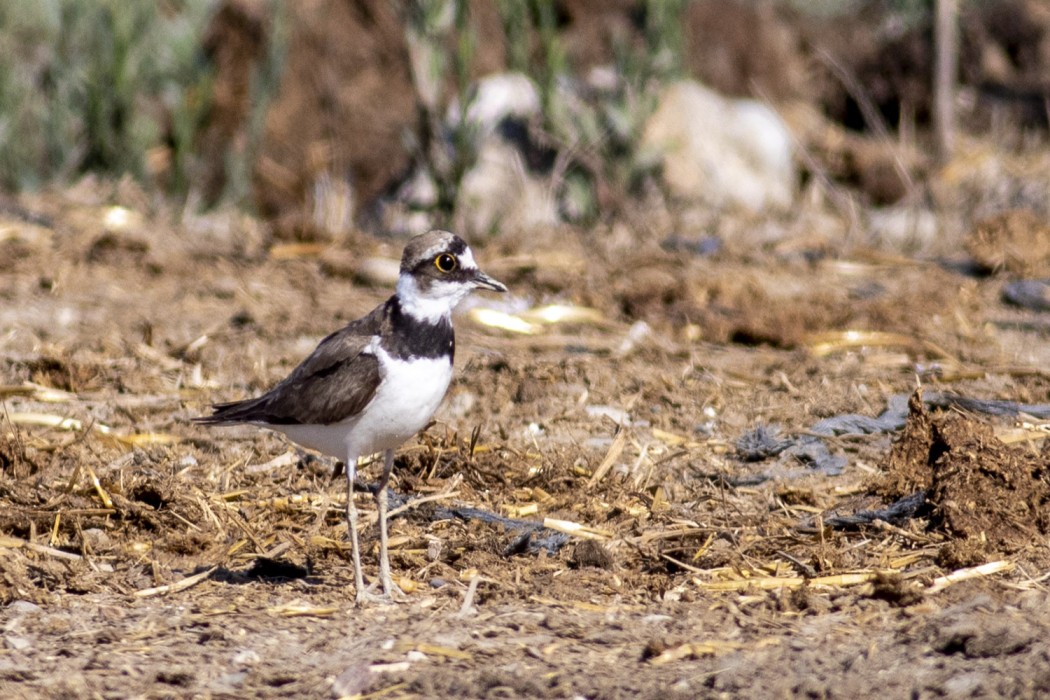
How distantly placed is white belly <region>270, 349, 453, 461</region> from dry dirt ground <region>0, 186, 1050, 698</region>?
1.58 feet

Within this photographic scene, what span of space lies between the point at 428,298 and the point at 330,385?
458 millimetres

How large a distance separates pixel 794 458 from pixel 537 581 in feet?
4.96

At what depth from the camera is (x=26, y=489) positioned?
17.5ft

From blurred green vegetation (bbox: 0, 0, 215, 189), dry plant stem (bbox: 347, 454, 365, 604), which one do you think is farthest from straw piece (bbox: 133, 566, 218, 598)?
blurred green vegetation (bbox: 0, 0, 215, 189)

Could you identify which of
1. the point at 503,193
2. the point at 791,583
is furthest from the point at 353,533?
the point at 503,193

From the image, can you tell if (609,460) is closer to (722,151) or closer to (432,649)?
(432,649)

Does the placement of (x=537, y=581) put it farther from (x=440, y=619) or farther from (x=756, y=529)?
(x=756, y=529)

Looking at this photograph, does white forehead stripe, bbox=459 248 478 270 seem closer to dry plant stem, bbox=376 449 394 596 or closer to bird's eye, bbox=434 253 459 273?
bird's eye, bbox=434 253 459 273

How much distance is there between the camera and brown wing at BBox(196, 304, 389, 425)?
4.72 m

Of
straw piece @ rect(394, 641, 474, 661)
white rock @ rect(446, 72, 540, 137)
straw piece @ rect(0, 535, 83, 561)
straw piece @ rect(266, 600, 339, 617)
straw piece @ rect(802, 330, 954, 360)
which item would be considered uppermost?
white rock @ rect(446, 72, 540, 137)

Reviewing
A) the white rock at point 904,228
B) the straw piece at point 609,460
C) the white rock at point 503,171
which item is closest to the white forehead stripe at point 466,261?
the straw piece at point 609,460

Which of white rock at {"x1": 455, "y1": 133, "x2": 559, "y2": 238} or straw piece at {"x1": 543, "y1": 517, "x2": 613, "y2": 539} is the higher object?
white rock at {"x1": 455, "y1": 133, "x2": 559, "y2": 238}

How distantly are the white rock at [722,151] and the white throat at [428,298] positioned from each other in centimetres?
600

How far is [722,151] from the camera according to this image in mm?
11172
